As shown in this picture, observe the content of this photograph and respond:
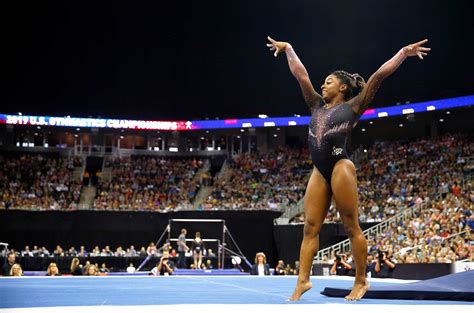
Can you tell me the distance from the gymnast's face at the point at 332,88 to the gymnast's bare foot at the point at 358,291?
58.2 inches

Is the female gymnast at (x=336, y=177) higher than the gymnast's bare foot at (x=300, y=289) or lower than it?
higher

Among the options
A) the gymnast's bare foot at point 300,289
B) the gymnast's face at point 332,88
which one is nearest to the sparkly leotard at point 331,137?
the gymnast's face at point 332,88

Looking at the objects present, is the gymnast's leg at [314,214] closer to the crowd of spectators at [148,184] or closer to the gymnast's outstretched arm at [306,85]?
the gymnast's outstretched arm at [306,85]

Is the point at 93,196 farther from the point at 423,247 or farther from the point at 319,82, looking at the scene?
the point at 423,247

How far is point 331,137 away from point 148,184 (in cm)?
3111

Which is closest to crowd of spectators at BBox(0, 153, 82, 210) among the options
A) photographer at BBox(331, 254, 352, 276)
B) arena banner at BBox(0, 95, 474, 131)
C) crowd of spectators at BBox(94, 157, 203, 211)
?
crowd of spectators at BBox(94, 157, 203, 211)

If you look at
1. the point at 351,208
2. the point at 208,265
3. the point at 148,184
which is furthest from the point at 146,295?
the point at 148,184

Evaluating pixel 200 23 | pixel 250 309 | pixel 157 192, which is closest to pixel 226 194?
pixel 157 192

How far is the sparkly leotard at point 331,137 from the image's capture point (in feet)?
15.2

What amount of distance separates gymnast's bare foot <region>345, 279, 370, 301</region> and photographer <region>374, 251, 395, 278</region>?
869cm

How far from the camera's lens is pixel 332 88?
193 inches

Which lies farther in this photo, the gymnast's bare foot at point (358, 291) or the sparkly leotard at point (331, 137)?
the sparkly leotard at point (331, 137)

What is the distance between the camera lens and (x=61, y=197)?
32.8 meters

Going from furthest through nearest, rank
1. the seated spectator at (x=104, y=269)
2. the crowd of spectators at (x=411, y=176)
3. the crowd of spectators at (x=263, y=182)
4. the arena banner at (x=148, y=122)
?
the arena banner at (x=148, y=122) < the crowd of spectators at (x=263, y=182) < the crowd of spectators at (x=411, y=176) < the seated spectator at (x=104, y=269)
